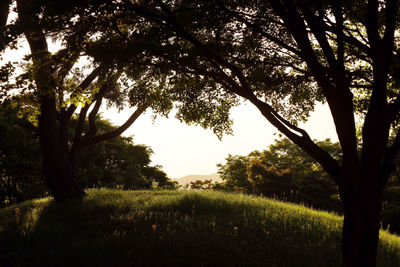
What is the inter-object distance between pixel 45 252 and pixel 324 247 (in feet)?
19.7

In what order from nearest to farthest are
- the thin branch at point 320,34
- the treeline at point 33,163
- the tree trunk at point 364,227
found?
the tree trunk at point 364,227, the thin branch at point 320,34, the treeline at point 33,163

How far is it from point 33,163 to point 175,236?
17581 millimetres

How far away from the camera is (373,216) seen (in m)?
4.93

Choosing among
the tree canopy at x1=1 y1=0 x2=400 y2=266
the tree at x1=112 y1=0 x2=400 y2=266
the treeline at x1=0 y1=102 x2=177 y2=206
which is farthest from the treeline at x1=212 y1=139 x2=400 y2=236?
the tree at x1=112 y1=0 x2=400 y2=266

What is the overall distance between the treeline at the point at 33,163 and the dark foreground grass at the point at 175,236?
6718mm

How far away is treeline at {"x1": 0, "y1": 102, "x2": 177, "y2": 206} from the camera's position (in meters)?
20.2

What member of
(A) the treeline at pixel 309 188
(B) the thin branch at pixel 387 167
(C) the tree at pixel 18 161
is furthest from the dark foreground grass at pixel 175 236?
(C) the tree at pixel 18 161

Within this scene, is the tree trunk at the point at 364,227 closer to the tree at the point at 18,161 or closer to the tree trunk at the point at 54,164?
the tree trunk at the point at 54,164

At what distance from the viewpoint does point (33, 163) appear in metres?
20.4

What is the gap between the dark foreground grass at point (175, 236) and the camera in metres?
5.82

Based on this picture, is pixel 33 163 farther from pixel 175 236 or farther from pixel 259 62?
pixel 259 62

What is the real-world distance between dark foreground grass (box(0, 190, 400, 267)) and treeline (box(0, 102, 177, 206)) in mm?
6718

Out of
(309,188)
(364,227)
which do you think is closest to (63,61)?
→ (364,227)

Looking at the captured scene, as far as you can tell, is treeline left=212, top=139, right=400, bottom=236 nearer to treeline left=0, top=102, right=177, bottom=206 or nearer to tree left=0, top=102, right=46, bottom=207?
treeline left=0, top=102, right=177, bottom=206
